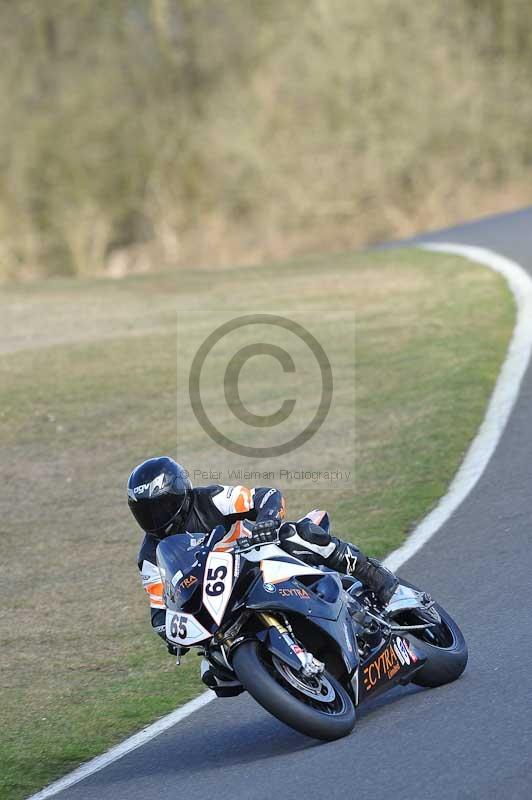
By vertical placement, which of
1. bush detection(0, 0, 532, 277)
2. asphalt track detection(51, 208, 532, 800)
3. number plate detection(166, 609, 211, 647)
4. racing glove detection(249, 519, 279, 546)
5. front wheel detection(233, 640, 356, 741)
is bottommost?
bush detection(0, 0, 532, 277)

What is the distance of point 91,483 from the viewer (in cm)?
1271

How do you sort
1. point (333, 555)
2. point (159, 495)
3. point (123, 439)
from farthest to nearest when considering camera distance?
point (123, 439), point (333, 555), point (159, 495)

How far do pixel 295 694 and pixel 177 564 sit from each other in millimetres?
826

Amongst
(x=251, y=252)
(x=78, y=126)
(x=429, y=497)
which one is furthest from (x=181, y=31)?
(x=429, y=497)

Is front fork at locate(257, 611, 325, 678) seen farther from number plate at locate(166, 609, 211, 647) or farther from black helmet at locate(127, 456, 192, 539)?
black helmet at locate(127, 456, 192, 539)

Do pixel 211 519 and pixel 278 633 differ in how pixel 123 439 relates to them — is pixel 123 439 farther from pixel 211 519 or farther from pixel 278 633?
pixel 278 633

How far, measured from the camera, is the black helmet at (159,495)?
619cm

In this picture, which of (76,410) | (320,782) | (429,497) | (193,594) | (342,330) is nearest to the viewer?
(320,782)

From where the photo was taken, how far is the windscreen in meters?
5.91

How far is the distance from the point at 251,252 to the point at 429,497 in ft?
101

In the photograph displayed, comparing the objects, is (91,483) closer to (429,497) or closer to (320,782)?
(429,497)
